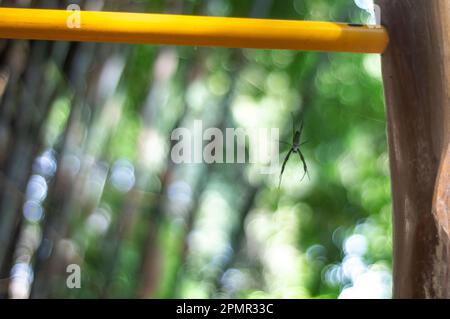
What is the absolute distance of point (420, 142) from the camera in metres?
0.91

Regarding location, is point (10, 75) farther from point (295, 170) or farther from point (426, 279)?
point (426, 279)

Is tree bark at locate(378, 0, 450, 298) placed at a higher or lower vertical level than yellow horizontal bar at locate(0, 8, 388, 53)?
lower

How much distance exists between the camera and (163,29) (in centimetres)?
89

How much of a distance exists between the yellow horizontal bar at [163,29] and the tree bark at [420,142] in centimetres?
11

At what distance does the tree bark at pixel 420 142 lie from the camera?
0.89 meters

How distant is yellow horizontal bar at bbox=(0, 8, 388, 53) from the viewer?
882 mm

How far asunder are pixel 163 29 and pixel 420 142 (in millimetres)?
348

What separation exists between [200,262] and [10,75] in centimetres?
159

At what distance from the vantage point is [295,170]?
6.20 feet

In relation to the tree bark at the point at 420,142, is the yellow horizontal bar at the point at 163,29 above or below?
above

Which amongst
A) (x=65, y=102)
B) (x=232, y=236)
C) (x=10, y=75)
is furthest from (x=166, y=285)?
(x=10, y=75)

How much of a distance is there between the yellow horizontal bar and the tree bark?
11 centimetres

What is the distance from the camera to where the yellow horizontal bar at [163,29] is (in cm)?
88

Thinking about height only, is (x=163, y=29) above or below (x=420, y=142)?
above
